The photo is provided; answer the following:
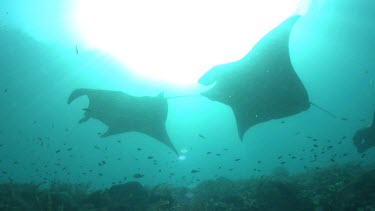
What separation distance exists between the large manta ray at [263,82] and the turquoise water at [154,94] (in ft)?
13.6

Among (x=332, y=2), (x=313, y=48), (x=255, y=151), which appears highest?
(x=332, y=2)

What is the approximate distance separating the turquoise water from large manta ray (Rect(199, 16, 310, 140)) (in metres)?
4.14

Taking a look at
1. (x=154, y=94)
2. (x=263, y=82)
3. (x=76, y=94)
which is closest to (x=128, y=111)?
(x=76, y=94)

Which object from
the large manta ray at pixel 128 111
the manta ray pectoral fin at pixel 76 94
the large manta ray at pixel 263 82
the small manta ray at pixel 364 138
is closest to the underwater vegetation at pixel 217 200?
the large manta ray at pixel 128 111

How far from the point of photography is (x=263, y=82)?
897 centimetres

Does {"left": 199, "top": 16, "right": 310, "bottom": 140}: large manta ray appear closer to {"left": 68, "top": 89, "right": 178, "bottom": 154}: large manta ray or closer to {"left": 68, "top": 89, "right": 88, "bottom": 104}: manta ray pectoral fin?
{"left": 68, "top": 89, "right": 178, "bottom": 154}: large manta ray

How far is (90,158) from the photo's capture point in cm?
7069

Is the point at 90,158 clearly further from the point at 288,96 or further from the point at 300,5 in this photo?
the point at 288,96

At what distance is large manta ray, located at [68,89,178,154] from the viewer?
34.2ft

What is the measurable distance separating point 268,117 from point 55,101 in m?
32.5

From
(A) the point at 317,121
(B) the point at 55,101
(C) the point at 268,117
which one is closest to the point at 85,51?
(B) the point at 55,101

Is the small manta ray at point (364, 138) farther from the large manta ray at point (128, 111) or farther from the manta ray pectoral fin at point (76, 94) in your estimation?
the manta ray pectoral fin at point (76, 94)

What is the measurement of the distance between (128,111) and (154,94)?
20.5 m

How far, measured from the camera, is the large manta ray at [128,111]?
1044 cm
